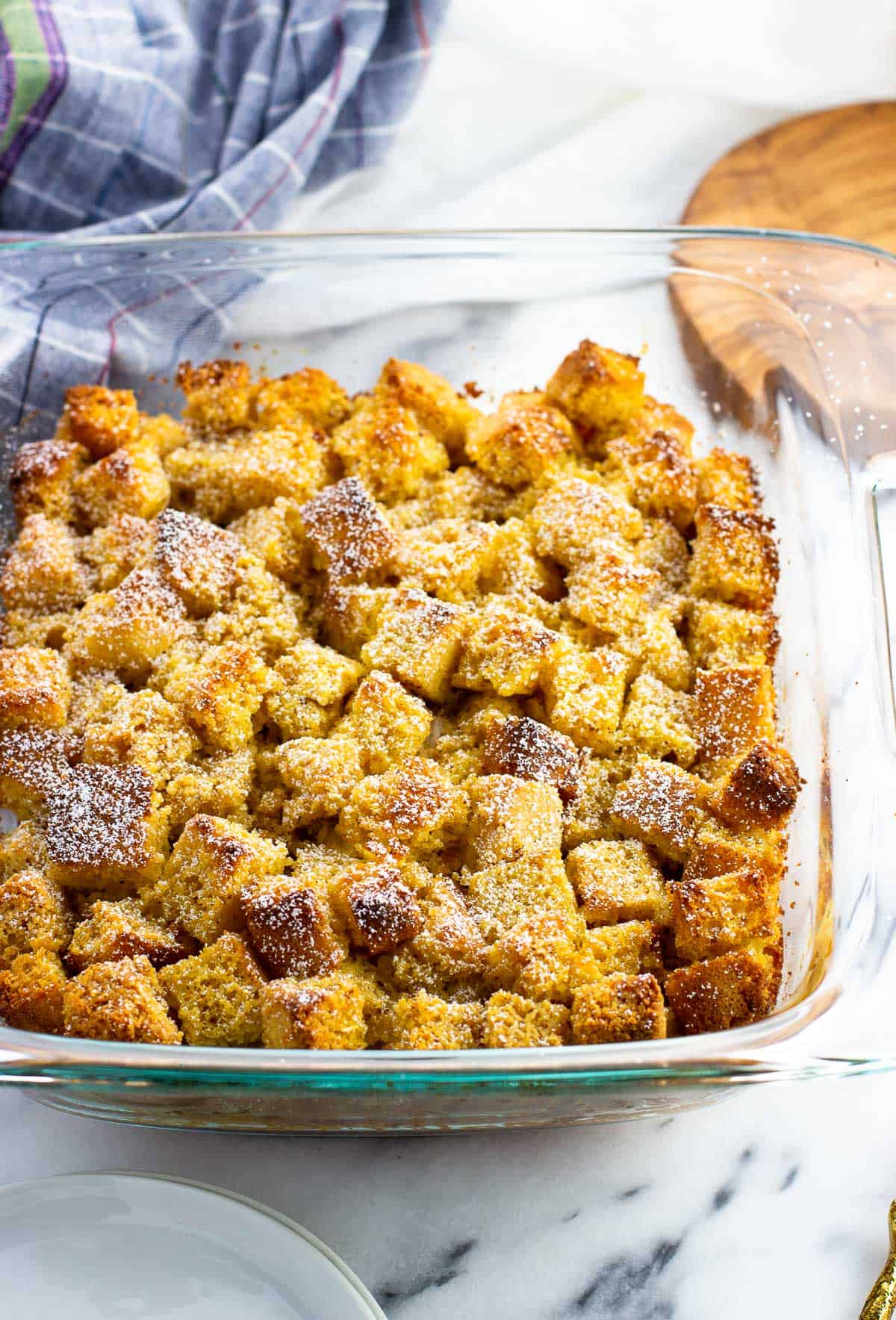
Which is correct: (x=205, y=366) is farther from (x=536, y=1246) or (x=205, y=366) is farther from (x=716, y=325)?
(x=536, y=1246)

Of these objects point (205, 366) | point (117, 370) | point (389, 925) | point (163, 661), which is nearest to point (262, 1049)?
point (389, 925)

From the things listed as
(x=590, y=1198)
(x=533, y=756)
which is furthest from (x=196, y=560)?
(x=590, y=1198)

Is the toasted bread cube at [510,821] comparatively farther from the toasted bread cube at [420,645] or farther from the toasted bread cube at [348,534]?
the toasted bread cube at [348,534]

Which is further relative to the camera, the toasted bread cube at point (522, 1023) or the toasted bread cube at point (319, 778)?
the toasted bread cube at point (319, 778)

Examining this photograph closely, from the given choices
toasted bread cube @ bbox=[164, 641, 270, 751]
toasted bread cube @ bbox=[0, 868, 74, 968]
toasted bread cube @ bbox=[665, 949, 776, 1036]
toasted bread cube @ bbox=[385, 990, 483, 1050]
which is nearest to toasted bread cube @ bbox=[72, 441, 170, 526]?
toasted bread cube @ bbox=[164, 641, 270, 751]

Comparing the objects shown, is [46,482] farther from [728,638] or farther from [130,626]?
[728,638]

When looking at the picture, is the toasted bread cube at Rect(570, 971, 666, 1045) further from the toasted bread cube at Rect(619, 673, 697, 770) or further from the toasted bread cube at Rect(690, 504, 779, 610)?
the toasted bread cube at Rect(690, 504, 779, 610)

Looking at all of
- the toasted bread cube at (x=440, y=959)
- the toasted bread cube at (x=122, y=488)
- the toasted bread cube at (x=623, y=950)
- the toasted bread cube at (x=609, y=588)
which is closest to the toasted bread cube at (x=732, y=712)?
the toasted bread cube at (x=609, y=588)
